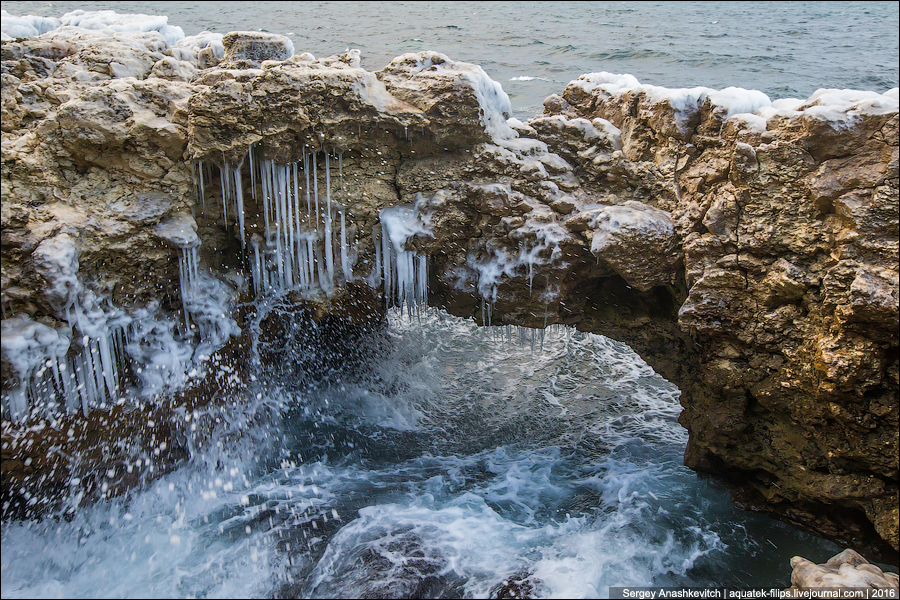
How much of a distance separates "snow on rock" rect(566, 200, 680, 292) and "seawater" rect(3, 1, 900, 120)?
Result: 226 inches

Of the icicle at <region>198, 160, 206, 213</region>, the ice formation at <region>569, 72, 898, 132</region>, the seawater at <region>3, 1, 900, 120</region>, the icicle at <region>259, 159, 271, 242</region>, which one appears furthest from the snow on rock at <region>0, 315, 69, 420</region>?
the seawater at <region>3, 1, 900, 120</region>

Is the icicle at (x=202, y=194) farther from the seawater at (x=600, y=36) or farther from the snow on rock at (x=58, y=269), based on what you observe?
the seawater at (x=600, y=36)

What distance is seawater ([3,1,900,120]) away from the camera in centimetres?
1105

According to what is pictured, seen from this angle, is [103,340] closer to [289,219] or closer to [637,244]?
[289,219]

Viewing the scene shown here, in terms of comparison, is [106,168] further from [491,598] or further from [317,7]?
[317,7]

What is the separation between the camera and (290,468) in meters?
6.07

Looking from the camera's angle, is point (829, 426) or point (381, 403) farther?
point (381, 403)

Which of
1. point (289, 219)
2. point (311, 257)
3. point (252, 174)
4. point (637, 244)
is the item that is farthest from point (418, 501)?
point (252, 174)

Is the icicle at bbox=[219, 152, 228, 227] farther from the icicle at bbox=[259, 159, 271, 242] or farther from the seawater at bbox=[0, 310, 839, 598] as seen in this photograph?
the seawater at bbox=[0, 310, 839, 598]

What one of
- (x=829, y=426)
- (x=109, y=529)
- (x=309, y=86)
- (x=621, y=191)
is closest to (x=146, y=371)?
(x=109, y=529)

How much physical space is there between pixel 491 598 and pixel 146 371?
3936 millimetres

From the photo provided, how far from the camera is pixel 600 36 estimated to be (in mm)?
14164

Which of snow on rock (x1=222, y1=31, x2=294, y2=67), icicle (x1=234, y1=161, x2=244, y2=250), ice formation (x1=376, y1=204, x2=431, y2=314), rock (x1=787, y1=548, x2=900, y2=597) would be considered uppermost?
snow on rock (x1=222, y1=31, x2=294, y2=67)

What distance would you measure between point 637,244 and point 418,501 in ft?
11.3
